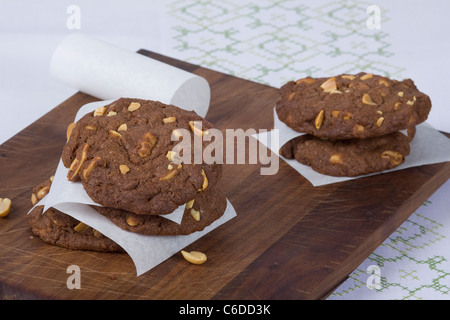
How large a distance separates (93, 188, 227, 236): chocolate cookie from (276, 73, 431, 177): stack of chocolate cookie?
655 millimetres

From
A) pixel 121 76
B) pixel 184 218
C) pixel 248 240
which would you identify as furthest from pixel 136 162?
pixel 121 76

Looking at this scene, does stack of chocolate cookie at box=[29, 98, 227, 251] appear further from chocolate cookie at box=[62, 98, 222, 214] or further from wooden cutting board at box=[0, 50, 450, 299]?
wooden cutting board at box=[0, 50, 450, 299]

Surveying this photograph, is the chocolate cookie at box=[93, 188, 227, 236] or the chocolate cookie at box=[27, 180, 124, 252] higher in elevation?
the chocolate cookie at box=[93, 188, 227, 236]

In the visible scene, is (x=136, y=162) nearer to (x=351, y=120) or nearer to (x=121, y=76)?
(x=351, y=120)

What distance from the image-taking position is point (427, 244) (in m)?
4.30

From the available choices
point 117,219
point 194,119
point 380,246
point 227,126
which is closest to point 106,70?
point 227,126

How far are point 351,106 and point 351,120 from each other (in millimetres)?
79

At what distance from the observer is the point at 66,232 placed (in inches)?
154

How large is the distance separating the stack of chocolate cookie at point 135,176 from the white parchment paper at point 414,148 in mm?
613

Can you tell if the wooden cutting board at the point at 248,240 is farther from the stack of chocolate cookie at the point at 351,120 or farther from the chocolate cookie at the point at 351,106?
the chocolate cookie at the point at 351,106

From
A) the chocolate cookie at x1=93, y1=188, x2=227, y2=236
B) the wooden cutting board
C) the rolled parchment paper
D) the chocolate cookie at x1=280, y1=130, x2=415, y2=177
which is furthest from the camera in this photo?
the rolled parchment paper

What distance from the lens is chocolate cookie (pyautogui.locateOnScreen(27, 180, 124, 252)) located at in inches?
152

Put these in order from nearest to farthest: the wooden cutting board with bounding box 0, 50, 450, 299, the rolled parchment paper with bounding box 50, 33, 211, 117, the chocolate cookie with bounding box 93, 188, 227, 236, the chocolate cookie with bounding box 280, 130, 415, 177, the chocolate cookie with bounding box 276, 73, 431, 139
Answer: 1. the wooden cutting board with bounding box 0, 50, 450, 299
2. the chocolate cookie with bounding box 93, 188, 227, 236
3. the chocolate cookie with bounding box 276, 73, 431, 139
4. the chocolate cookie with bounding box 280, 130, 415, 177
5. the rolled parchment paper with bounding box 50, 33, 211, 117

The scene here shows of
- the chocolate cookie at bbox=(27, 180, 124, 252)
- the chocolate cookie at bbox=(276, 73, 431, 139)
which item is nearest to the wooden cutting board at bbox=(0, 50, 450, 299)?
the chocolate cookie at bbox=(27, 180, 124, 252)
